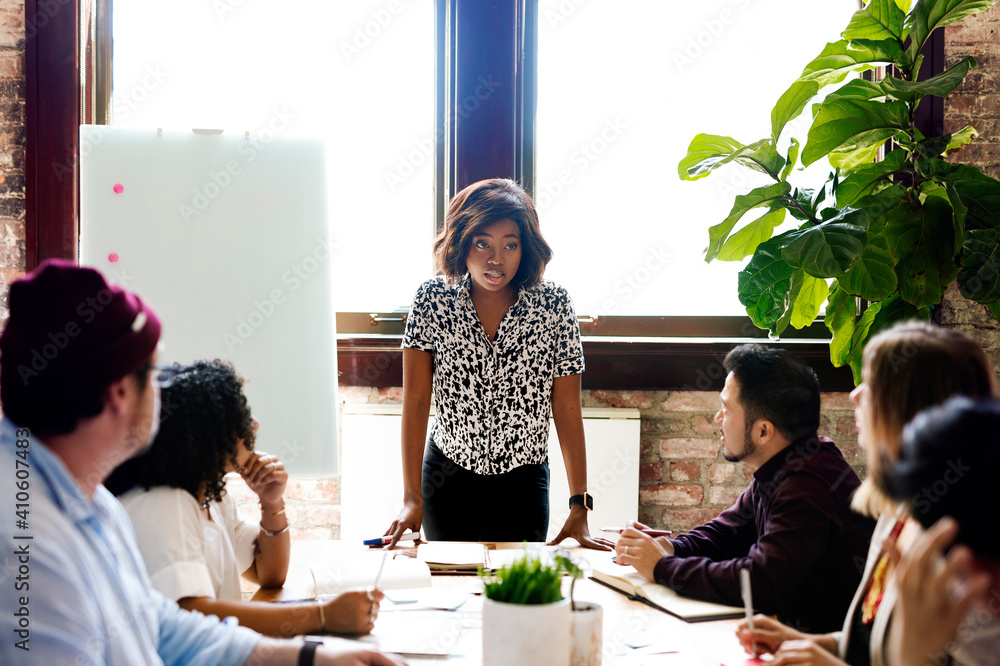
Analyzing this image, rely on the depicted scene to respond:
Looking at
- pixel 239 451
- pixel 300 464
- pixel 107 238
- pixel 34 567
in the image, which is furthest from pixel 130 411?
pixel 107 238

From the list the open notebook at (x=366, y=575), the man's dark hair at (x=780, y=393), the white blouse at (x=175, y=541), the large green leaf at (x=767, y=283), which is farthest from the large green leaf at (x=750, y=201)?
the white blouse at (x=175, y=541)

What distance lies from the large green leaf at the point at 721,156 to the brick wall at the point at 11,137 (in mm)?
2371

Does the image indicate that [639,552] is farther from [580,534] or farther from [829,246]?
[829,246]

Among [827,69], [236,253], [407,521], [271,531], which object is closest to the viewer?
[271,531]

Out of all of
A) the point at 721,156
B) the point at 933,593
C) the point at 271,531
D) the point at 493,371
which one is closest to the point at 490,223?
the point at 493,371

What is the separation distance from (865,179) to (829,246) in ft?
1.20

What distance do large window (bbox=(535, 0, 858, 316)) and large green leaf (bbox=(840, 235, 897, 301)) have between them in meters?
0.82

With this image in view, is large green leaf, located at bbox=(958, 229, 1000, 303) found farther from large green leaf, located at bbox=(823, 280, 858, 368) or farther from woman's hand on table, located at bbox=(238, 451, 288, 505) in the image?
woman's hand on table, located at bbox=(238, 451, 288, 505)

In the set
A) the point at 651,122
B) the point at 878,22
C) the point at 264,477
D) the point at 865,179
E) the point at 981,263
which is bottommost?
the point at 264,477

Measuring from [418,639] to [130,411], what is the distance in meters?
0.56

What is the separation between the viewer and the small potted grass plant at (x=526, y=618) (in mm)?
955

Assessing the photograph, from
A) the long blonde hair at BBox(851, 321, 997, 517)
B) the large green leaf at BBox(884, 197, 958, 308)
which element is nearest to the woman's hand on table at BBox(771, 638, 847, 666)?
the long blonde hair at BBox(851, 321, 997, 517)

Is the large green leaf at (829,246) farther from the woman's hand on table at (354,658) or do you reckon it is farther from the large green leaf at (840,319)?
the woman's hand on table at (354,658)

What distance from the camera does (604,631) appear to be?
1.21m
